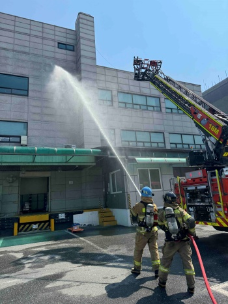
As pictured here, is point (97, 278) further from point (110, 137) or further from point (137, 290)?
point (110, 137)

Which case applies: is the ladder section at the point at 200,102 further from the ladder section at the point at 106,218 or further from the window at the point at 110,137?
the ladder section at the point at 106,218

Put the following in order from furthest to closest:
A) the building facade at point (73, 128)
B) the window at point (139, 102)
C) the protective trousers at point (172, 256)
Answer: the window at point (139, 102)
the building facade at point (73, 128)
the protective trousers at point (172, 256)

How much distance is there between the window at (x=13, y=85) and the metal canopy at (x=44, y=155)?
627 centimetres

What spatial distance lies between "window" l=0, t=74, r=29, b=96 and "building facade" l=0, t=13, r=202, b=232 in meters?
0.07

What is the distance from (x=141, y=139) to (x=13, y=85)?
11.3 m

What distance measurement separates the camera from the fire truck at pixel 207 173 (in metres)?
6.31

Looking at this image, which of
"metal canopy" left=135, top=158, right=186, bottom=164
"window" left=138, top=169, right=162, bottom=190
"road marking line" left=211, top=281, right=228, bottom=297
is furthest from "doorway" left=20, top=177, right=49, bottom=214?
"road marking line" left=211, top=281, right=228, bottom=297

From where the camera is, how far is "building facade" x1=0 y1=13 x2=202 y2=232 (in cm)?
1306

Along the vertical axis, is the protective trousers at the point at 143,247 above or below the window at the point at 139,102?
below

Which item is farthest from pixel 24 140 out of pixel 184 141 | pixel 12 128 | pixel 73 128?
pixel 184 141

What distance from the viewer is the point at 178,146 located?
1984 centimetres

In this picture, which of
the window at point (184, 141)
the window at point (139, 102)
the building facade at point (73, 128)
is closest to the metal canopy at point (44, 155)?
the building facade at point (73, 128)

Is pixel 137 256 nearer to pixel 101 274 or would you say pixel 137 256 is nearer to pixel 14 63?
pixel 101 274

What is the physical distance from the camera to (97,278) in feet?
14.9
